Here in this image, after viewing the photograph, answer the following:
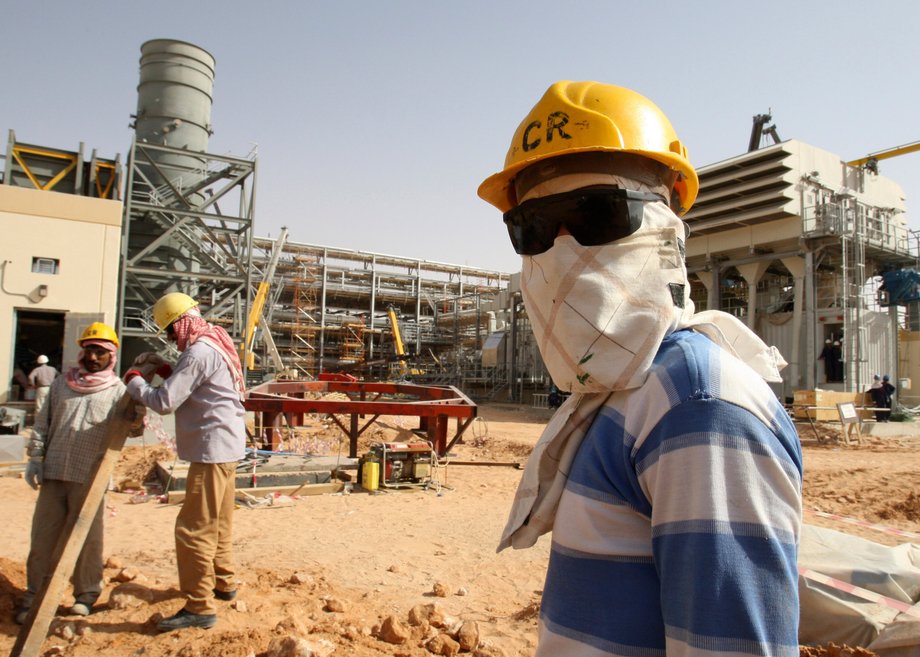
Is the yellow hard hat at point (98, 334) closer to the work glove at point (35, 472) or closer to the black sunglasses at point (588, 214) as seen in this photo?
the work glove at point (35, 472)

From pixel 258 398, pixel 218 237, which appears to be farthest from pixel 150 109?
pixel 258 398

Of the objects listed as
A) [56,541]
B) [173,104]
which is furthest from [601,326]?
[173,104]

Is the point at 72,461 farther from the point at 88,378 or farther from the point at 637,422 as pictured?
the point at 637,422

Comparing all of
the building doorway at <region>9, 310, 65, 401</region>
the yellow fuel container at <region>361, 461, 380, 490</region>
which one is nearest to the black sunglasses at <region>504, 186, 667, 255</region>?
the yellow fuel container at <region>361, 461, 380, 490</region>

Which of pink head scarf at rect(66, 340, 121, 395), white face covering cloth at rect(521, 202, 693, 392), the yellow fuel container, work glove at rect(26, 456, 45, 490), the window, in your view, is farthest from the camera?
the window

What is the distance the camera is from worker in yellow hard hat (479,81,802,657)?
2.91 ft

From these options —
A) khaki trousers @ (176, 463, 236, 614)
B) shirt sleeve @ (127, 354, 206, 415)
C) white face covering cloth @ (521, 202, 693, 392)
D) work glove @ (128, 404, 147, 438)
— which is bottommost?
khaki trousers @ (176, 463, 236, 614)

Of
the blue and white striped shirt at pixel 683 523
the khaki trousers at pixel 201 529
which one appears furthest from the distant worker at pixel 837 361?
the blue and white striped shirt at pixel 683 523

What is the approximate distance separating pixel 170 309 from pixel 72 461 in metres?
1.23

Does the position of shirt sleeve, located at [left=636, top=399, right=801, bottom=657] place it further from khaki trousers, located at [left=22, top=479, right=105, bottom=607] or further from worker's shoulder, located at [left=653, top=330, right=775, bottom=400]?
khaki trousers, located at [left=22, top=479, right=105, bottom=607]

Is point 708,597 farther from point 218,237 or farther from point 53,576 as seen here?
point 218,237

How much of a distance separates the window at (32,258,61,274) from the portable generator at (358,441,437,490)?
455 inches

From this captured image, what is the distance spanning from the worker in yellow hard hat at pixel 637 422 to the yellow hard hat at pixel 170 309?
3.38 m

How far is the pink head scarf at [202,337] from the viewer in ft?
13.8
